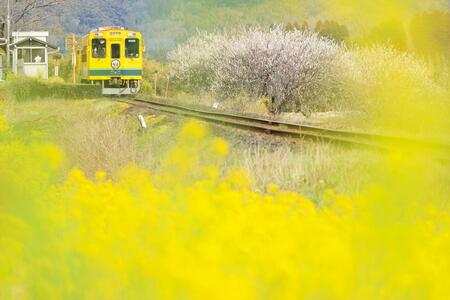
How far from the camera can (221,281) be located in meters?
1.78

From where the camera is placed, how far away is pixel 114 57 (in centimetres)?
2755

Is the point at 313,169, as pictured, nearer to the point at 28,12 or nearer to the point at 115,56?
the point at 115,56

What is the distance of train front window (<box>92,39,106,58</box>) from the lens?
27.6m

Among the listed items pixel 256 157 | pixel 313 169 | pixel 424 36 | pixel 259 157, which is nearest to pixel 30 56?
pixel 259 157

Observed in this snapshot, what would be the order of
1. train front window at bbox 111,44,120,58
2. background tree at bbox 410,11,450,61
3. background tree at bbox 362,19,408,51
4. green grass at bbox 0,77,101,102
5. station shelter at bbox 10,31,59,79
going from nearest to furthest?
background tree at bbox 362,19,408,51, background tree at bbox 410,11,450,61, green grass at bbox 0,77,101,102, train front window at bbox 111,44,120,58, station shelter at bbox 10,31,59,79

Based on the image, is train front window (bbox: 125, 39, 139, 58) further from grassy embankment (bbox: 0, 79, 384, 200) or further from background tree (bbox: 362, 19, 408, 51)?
background tree (bbox: 362, 19, 408, 51)

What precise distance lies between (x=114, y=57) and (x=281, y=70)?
6.70m

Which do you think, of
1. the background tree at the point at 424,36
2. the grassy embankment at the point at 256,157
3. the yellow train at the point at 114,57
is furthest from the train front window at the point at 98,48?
the background tree at the point at 424,36

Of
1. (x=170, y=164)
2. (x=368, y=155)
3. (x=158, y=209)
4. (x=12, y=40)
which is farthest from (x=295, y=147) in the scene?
(x=12, y=40)

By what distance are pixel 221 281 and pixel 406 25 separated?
28.3 inches

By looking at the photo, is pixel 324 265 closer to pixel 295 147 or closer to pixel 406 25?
pixel 406 25

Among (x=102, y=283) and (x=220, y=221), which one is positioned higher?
(x=220, y=221)

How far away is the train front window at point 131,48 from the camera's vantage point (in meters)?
27.8

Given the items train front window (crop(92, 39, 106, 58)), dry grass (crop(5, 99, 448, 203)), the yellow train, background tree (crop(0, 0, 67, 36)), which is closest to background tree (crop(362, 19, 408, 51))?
dry grass (crop(5, 99, 448, 203))
